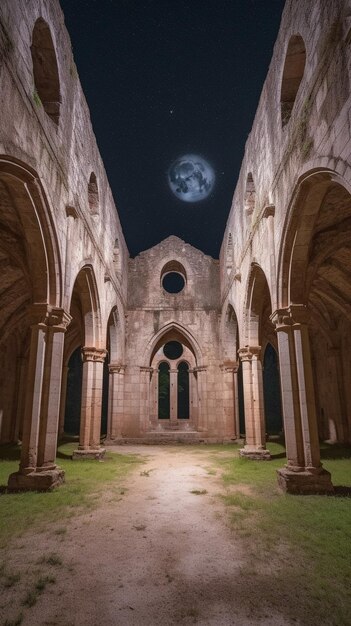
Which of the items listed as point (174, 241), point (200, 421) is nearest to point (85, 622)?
point (200, 421)

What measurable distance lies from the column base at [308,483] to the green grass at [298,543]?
0.62 feet

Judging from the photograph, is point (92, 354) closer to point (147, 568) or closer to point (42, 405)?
point (42, 405)

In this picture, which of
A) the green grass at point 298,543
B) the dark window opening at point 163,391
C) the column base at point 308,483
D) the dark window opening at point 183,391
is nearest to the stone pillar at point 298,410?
the column base at point 308,483

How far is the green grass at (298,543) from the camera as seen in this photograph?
276 cm

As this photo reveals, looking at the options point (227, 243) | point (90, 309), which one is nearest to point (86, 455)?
point (90, 309)

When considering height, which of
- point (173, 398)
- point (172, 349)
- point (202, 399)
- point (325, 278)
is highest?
point (172, 349)

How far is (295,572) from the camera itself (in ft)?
10.6

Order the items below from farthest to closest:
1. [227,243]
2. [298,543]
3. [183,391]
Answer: [183,391] → [227,243] → [298,543]

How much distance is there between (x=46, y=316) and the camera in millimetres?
6711

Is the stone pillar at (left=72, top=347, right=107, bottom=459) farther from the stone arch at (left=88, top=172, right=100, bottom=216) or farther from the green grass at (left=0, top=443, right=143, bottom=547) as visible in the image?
the stone arch at (left=88, top=172, right=100, bottom=216)

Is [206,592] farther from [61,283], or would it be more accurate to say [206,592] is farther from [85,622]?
[61,283]

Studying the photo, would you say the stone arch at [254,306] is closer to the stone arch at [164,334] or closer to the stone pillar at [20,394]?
the stone arch at [164,334]

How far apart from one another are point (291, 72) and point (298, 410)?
6523 millimetres

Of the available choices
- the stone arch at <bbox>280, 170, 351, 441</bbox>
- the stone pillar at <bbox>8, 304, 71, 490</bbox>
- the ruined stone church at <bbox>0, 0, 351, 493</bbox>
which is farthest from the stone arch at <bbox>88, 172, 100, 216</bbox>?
the stone arch at <bbox>280, 170, 351, 441</bbox>
